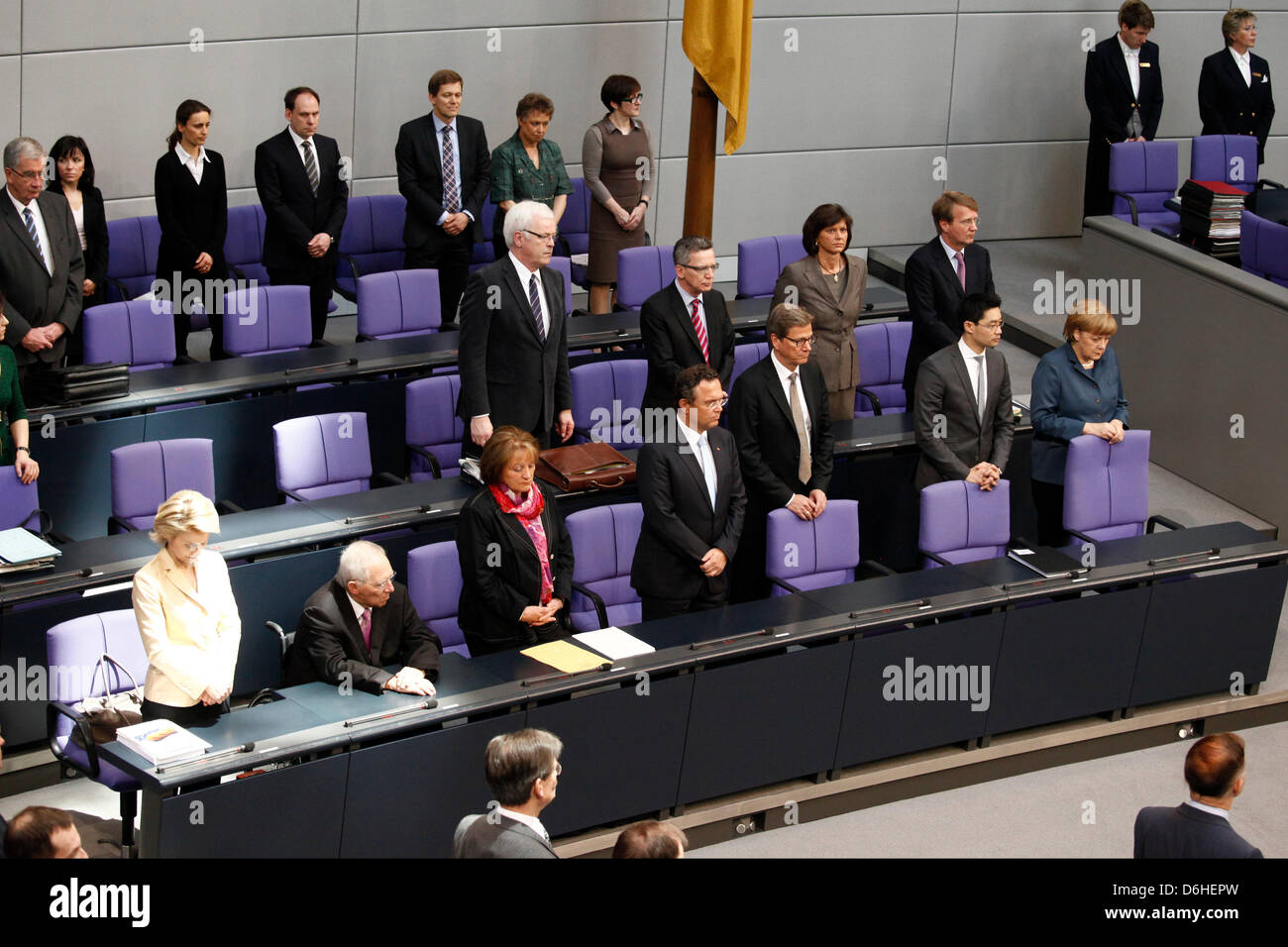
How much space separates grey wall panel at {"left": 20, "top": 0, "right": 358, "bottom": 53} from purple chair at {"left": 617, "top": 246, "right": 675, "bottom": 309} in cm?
240

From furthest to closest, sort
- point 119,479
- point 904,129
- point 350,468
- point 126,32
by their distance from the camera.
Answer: point 904,129 < point 126,32 < point 350,468 < point 119,479

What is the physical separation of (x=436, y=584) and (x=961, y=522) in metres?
2.21

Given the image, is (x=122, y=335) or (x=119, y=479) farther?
(x=122, y=335)

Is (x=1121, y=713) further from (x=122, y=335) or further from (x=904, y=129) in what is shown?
(x=904, y=129)

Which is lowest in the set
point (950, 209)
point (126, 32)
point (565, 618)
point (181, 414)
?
point (565, 618)

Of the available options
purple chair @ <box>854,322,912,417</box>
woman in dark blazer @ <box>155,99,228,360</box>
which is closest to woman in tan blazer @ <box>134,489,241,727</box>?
woman in dark blazer @ <box>155,99,228,360</box>

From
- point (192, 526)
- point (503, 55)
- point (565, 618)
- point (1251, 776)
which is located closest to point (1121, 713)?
point (1251, 776)

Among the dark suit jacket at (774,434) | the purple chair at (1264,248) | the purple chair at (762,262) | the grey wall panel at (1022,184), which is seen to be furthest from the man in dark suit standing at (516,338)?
the grey wall panel at (1022,184)

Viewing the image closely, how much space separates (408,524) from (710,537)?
1.21 meters

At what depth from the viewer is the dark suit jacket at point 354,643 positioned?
5383 mm

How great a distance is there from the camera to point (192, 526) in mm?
5160

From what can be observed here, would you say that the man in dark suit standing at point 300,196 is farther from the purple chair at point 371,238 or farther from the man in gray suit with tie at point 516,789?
the man in gray suit with tie at point 516,789

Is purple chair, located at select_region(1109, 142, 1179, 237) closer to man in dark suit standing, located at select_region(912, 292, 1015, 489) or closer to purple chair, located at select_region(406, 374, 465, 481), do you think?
man in dark suit standing, located at select_region(912, 292, 1015, 489)

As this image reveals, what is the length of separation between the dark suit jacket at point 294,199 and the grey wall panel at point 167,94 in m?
1.15
